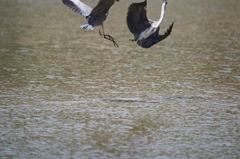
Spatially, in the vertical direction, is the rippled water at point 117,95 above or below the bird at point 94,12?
below

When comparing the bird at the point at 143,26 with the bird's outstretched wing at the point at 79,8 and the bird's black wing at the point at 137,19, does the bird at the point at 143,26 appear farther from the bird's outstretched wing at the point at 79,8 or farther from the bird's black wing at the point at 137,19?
the bird's outstretched wing at the point at 79,8

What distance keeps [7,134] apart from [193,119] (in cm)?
372

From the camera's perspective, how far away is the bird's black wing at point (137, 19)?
10.5 meters

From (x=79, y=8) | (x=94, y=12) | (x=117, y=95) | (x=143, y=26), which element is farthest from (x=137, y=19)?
(x=117, y=95)

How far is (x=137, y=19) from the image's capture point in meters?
10.7

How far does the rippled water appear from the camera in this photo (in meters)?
8.00

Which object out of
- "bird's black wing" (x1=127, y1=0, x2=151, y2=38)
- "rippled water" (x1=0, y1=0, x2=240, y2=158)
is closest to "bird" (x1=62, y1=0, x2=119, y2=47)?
"bird's black wing" (x1=127, y1=0, x2=151, y2=38)

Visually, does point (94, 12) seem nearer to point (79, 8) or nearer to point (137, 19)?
point (79, 8)

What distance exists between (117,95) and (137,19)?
194 centimetres

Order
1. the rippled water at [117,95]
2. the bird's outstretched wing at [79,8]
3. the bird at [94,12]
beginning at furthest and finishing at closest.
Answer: the bird's outstretched wing at [79,8] < the bird at [94,12] < the rippled water at [117,95]

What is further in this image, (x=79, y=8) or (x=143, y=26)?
(x=79, y=8)

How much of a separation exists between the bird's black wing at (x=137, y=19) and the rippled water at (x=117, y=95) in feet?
5.49

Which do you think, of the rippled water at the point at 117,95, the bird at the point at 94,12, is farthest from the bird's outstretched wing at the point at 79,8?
the rippled water at the point at 117,95

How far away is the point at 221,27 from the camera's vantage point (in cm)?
2447
